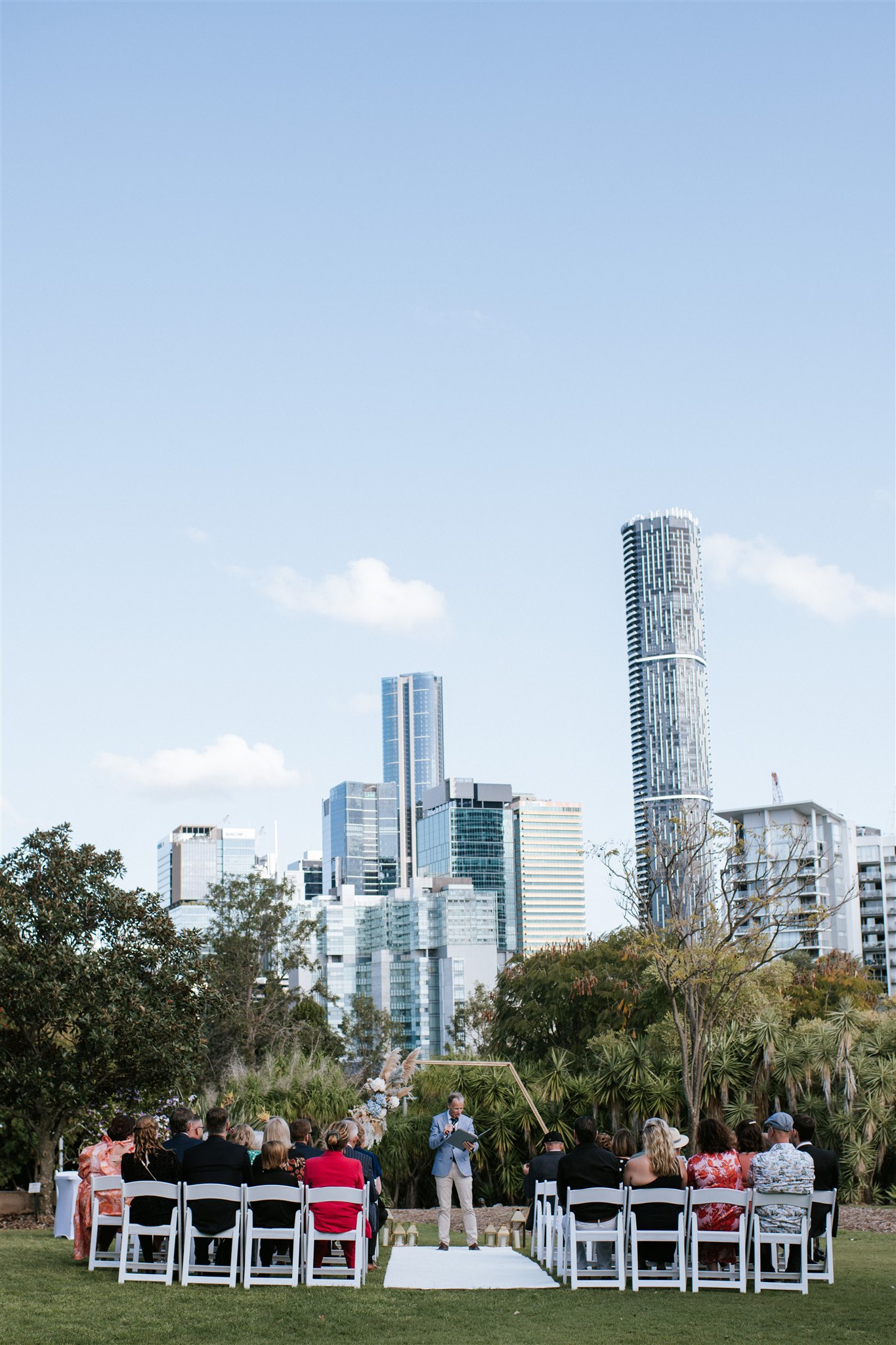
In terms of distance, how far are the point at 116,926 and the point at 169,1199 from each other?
6627 mm

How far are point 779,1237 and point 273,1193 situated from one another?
3432mm

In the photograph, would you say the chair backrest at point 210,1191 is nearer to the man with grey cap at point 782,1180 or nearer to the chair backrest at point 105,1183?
the chair backrest at point 105,1183

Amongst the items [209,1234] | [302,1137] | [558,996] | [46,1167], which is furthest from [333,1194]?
[558,996]

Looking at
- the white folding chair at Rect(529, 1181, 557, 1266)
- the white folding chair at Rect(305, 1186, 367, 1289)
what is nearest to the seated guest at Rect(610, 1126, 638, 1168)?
the white folding chair at Rect(529, 1181, 557, 1266)

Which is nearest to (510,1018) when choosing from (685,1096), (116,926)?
(685,1096)

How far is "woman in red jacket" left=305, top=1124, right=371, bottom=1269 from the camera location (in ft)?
30.7

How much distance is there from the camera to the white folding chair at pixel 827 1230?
9398 mm

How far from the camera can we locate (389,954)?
19688 centimetres

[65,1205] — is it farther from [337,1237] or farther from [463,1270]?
[337,1237]

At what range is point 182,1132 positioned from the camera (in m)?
10.4

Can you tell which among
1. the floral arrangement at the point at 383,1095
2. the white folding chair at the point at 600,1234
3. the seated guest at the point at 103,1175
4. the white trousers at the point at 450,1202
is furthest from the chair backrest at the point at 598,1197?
the floral arrangement at the point at 383,1095

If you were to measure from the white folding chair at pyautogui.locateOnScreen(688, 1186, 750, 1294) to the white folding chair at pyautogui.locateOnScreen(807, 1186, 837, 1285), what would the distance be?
0.56 meters

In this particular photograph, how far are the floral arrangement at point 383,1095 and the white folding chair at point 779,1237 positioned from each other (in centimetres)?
730

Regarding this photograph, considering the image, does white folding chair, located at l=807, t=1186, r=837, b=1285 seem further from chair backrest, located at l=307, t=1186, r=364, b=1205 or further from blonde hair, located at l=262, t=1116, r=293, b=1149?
blonde hair, located at l=262, t=1116, r=293, b=1149
